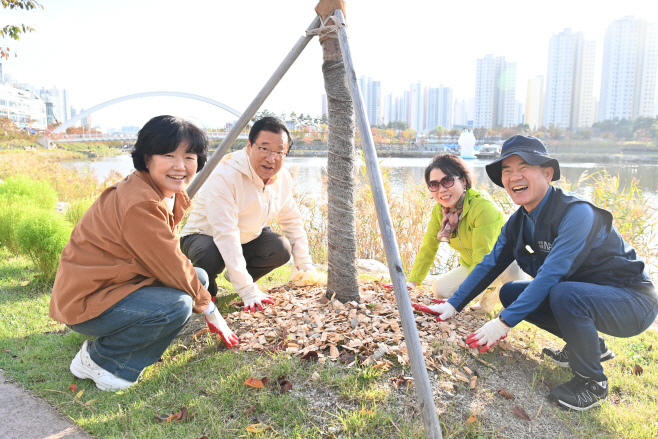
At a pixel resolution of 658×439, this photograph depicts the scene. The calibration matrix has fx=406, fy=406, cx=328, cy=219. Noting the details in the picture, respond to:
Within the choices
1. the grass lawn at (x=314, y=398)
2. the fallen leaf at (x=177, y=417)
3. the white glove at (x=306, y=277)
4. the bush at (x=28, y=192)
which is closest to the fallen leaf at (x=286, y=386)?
the grass lawn at (x=314, y=398)

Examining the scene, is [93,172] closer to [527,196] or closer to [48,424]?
[48,424]

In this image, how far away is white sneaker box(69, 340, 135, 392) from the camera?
2182mm

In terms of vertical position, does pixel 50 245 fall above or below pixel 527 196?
below

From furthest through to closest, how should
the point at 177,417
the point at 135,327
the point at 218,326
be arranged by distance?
the point at 218,326 < the point at 135,327 < the point at 177,417

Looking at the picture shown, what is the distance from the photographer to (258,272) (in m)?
3.53

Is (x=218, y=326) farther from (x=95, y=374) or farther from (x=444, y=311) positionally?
(x=444, y=311)

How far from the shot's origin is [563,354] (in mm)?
2451

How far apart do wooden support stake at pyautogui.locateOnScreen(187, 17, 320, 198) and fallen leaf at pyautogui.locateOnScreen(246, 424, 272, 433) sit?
1879 millimetres

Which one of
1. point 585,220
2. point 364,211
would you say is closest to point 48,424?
point 585,220

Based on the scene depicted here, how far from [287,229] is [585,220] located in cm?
216

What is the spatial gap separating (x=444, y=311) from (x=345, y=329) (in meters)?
0.68

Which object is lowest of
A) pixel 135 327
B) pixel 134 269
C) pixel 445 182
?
pixel 135 327

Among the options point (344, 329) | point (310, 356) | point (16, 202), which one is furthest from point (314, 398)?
point (16, 202)

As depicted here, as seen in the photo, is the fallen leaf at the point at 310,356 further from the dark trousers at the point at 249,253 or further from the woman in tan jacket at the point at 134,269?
the dark trousers at the point at 249,253
